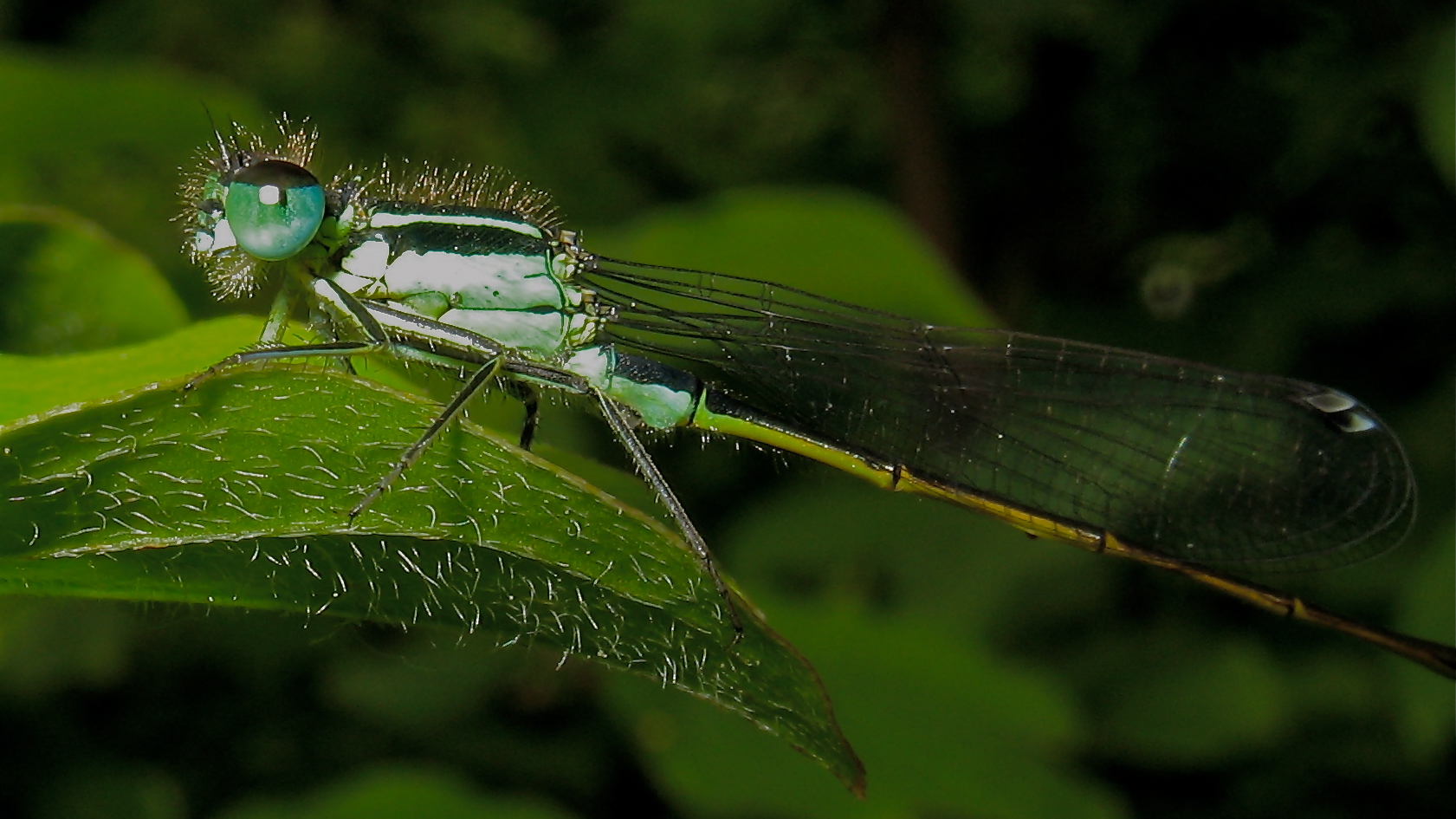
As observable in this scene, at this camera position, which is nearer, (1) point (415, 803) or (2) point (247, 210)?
(2) point (247, 210)

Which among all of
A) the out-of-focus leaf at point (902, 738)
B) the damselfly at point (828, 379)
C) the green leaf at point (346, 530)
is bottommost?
the out-of-focus leaf at point (902, 738)

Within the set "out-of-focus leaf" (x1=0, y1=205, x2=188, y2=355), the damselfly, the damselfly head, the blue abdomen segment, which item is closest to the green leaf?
the damselfly

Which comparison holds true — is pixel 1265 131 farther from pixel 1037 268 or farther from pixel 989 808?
pixel 989 808

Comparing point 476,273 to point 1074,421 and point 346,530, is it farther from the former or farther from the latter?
point 1074,421

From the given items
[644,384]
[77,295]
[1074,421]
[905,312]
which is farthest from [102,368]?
[905,312]

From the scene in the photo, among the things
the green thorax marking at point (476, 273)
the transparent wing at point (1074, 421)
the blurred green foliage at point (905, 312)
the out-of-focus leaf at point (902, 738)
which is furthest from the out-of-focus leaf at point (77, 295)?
the out-of-focus leaf at point (902, 738)

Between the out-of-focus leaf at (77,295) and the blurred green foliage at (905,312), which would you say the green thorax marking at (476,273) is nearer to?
the out-of-focus leaf at (77,295)
